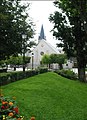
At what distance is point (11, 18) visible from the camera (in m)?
23.7

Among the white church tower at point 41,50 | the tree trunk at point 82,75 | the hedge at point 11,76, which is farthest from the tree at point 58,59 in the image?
the hedge at point 11,76

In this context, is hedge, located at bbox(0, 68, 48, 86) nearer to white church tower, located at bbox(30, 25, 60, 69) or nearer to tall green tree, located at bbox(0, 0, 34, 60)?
tall green tree, located at bbox(0, 0, 34, 60)

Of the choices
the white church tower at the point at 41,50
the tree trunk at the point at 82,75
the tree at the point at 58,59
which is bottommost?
the tree trunk at the point at 82,75

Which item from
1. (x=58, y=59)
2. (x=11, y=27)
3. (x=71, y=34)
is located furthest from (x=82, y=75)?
(x=58, y=59)

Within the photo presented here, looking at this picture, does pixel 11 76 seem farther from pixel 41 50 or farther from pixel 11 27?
pixel 41 50

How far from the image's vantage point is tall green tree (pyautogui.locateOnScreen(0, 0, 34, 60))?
22.9 meters

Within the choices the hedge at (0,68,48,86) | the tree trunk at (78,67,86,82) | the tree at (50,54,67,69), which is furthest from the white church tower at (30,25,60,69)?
the hedge at (0,68,48,86)

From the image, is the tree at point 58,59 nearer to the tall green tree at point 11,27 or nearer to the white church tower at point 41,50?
the white church tower at point 41,50

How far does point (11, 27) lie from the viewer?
23531 mm

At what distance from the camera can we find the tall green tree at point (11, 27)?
22.9 metres

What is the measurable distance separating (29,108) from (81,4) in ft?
17.3

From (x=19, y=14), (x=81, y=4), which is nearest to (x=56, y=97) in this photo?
(x=81, y=4)

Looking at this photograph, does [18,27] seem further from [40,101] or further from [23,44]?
[40,101]

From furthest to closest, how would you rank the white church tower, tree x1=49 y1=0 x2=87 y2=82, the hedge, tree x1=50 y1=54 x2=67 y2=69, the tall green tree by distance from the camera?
1. the white church tower
2. tree x1=50 y1=54 x2=67 y2=69
3. tree x1=49 y1=0 x2=87 y2=82
4. the tall green tree
5. the hedge
